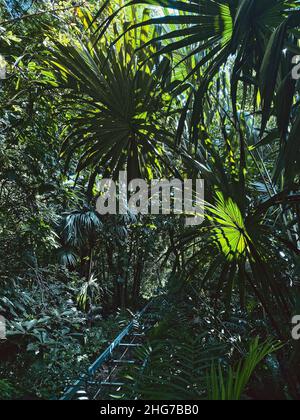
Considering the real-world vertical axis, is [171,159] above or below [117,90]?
below

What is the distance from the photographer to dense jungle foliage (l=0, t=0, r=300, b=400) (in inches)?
54.1

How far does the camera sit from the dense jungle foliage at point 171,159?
137 cm

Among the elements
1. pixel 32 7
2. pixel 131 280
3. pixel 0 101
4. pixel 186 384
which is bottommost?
pixel 131 280

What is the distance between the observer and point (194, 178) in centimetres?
207

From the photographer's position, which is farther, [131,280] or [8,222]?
[131,280]

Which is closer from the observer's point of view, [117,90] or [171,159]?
[117,90]

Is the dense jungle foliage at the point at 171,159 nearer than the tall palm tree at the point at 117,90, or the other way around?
the dense jungle foliage at the point at 171,159

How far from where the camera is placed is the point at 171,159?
2369 mm

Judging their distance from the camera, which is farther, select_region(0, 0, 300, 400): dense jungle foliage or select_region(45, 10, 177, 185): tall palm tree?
select_region(45, 10, 177, 185): tall palm tree

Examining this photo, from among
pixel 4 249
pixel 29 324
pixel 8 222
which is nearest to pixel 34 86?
pixel 8 222
